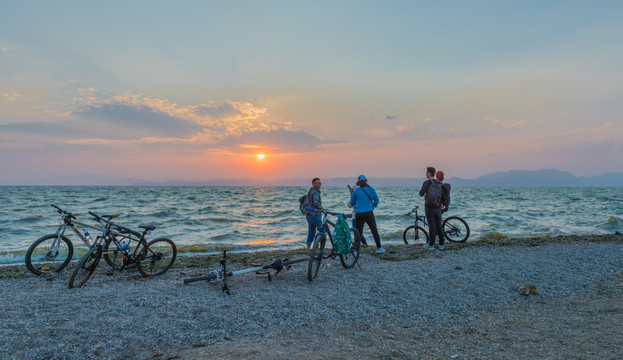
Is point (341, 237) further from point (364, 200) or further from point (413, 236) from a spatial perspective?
point (413, 236)

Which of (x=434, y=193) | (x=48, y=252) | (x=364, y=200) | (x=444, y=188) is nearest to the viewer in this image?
(x=48, y=252)

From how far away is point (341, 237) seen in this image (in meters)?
8.91

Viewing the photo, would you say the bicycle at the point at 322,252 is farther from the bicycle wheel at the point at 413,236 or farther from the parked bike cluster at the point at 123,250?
the bicycle wheel at the point at 413,236

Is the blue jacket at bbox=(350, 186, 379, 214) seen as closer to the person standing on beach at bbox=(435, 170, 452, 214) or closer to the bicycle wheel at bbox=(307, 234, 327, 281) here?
the person standing on beach at bbox=(435, 170, 452, 214)

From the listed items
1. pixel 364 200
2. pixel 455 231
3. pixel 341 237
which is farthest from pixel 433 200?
pixel 341 237

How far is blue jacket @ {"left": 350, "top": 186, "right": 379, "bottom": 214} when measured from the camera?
1138 cm

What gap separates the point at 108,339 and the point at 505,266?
9755 millimetres

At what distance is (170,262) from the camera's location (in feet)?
30.8

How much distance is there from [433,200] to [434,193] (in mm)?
257

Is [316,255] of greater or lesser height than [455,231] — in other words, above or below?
above

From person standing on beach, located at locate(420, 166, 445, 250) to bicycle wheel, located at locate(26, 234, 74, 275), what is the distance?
10.8m

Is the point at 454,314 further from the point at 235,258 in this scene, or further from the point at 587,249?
the point at 587,249

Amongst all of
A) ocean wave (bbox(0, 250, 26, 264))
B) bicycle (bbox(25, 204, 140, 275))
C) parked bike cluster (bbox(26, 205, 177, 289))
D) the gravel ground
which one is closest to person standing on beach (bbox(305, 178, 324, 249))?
the gravel ground

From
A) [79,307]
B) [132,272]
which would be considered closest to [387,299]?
[79,307]
